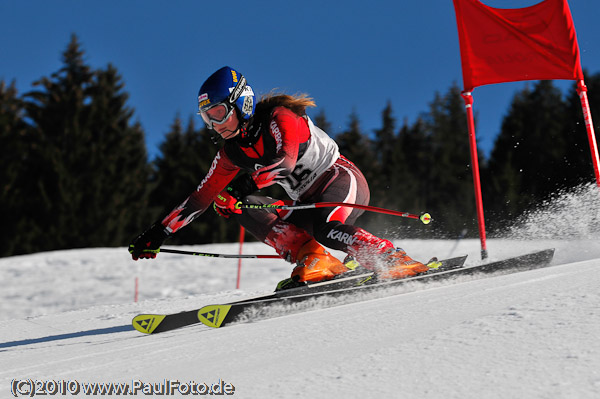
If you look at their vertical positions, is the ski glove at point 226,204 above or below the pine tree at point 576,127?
below

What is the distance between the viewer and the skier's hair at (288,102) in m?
3.86

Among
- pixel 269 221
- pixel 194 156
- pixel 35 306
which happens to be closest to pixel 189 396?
pixel 269 221

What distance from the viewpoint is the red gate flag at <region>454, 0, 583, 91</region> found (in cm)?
545

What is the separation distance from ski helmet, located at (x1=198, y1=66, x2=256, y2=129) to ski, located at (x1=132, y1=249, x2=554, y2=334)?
1222 millimetres

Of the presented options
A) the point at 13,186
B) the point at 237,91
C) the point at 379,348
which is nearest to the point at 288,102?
the point at 237,91

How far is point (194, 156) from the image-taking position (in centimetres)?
3356

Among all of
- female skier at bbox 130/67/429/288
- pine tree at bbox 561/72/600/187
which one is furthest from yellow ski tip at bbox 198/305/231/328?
pine tree at bbox 561/72/600/187

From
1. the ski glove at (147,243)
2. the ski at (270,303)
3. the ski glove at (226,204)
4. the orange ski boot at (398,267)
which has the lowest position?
the ski at (270,303)

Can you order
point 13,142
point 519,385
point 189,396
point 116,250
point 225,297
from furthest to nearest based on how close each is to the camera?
1. point 13,142
2. point 116,250
3. point 225,297
4. point 189,396
5. point 519,385

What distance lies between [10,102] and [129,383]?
27896 mm

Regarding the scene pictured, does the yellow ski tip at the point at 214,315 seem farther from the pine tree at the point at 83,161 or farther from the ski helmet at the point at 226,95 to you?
the pine tree at the point at 83,161

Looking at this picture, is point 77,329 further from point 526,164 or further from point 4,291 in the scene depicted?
point 526,164

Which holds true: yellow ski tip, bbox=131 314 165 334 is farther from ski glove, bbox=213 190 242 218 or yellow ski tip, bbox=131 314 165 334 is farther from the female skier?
ski glove, bbox=213 190 242 218

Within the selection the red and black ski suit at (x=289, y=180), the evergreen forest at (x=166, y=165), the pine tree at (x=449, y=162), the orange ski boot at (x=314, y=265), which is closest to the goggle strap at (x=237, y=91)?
the red and black ski suit at (x=289, y=180)
